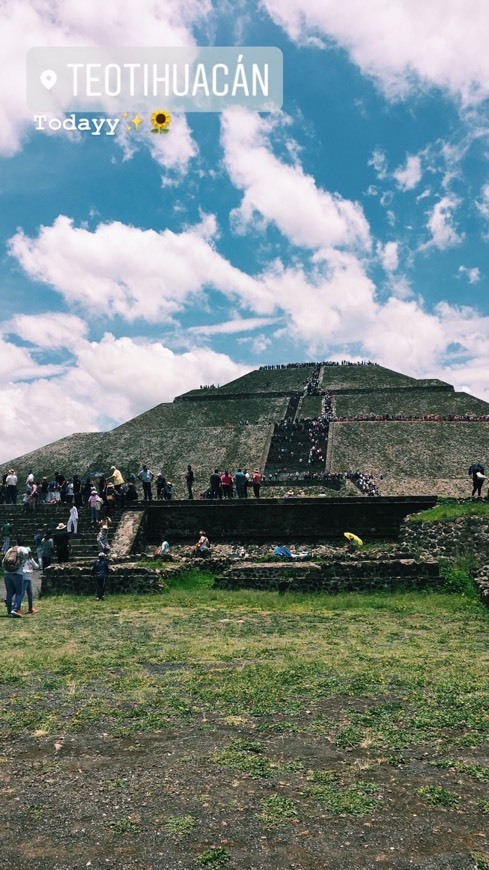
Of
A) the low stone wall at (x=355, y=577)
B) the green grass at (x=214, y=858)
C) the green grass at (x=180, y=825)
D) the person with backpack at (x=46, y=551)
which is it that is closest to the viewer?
the green grass at (x=214, y=858)

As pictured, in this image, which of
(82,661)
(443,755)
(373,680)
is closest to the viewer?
(443,755)

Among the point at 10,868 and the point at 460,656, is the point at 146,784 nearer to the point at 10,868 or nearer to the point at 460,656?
the point at 10,868

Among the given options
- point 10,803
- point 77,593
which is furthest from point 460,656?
point 77,593

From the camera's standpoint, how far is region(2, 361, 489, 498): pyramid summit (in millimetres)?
35594

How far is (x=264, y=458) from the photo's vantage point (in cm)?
3959

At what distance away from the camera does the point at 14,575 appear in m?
12.5

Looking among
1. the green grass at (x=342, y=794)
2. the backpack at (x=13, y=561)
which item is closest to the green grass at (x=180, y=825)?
the green grass at (x=342, y=794)

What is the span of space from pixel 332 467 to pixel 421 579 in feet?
75.8

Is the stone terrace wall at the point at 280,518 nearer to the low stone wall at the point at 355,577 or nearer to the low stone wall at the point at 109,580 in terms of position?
the low stone wall at the point at 109,580

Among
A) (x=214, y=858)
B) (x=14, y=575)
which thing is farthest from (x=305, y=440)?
(x=214, y=858)

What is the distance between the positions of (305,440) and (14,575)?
32.0m

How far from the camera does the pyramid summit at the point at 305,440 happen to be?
35594mm

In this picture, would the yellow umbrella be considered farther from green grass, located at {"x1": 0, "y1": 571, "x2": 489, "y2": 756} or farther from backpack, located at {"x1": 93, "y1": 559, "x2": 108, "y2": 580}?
backpack, located at {"x1": 93, "y1": 559, "x2": 108, "y2": 580}

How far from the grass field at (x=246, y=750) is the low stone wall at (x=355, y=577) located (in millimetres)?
3857
